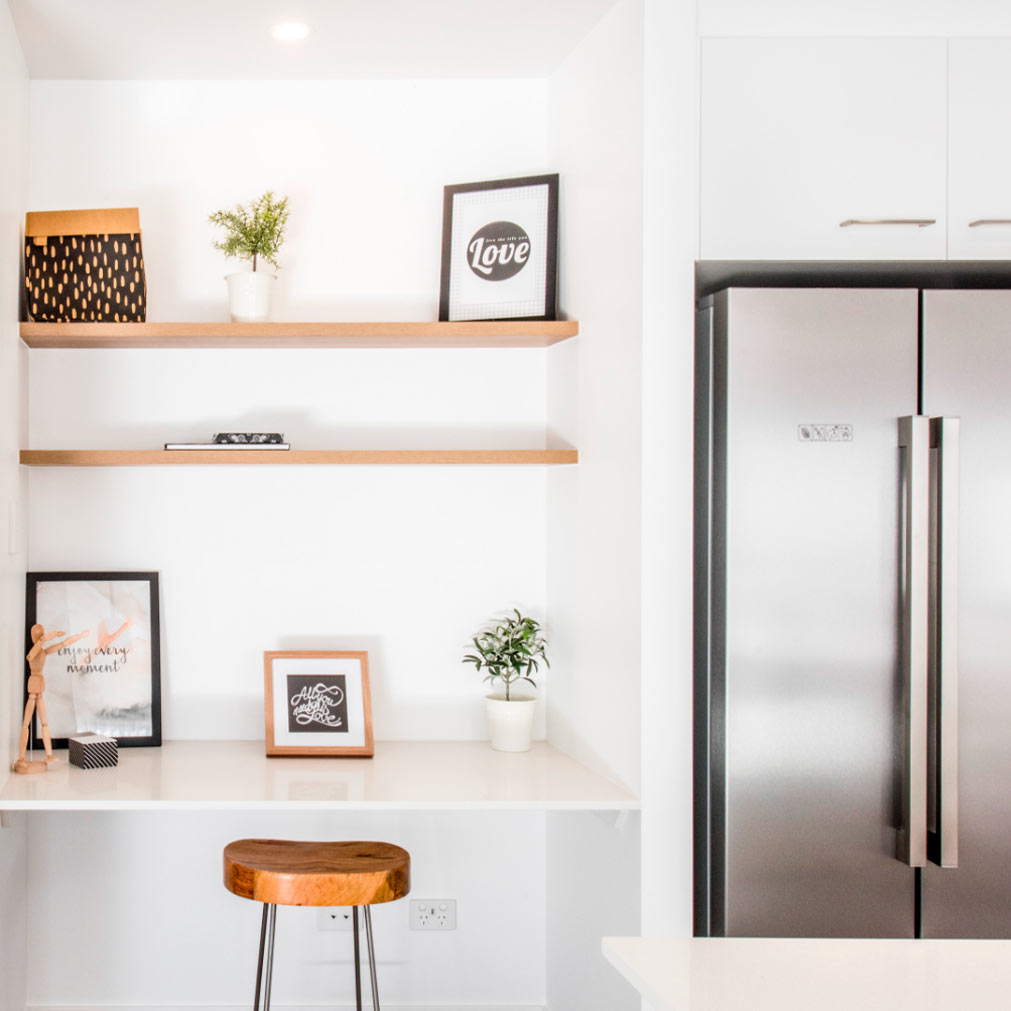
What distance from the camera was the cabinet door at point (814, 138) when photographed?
1.83 meters

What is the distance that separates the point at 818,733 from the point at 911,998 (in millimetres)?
708

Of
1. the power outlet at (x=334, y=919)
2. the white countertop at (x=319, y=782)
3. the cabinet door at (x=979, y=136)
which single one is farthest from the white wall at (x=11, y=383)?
the cabinet door at (x=979, y=136)

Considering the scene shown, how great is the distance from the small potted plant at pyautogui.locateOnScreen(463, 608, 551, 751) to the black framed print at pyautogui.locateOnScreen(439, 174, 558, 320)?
29.9 inches

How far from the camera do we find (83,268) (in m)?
2.14

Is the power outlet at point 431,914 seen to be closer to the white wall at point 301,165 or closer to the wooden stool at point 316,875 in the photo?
the wooden stool at point 316,875

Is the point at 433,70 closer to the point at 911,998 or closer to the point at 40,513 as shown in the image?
the point at 40,513

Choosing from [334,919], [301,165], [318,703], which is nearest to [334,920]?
[334,919]

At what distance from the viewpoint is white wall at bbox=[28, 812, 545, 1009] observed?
7.53 feet

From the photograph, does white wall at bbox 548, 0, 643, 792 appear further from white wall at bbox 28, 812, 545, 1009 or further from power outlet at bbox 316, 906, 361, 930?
power outlet at bbox 316, 906, 361, 930

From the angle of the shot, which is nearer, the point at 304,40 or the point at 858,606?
the point at 858,606

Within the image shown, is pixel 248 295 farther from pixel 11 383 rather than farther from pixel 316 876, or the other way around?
pixel 316 876

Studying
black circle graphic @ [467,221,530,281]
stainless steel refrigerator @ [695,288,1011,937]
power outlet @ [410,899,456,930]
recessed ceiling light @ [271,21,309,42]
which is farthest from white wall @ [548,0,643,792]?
recessed ceiling light @ [271,21,309,42]

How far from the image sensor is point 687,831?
1.81m

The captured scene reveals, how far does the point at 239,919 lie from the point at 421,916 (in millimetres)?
457
